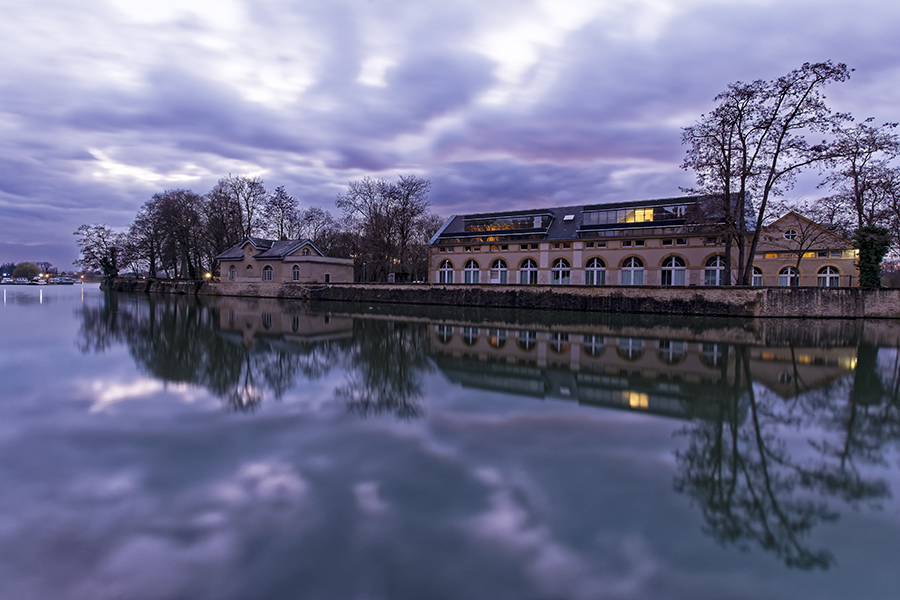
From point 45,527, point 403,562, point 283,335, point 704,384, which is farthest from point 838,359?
point 283,335

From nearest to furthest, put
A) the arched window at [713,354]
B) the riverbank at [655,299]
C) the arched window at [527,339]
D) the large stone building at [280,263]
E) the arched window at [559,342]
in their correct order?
the arched window at [713,354] → the arched window at [559,342] → the arched window at [527,339] → the riverbank at [655,299] → the large stone building at [280,263]

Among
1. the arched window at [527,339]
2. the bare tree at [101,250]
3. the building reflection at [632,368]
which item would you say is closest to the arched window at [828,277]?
the building reflection at [632,368]

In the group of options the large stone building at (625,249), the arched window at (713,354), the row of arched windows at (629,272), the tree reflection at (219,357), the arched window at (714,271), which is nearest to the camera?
the tree reflection at (219,357)

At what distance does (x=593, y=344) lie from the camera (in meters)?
15.2

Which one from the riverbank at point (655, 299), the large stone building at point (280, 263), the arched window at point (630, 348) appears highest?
the large stone building at point (280, 263)

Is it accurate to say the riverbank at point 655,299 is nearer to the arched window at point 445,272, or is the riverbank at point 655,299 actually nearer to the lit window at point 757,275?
the arched window at point 445,272

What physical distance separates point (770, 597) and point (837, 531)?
143 cm

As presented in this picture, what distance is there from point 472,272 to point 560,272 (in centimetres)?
871

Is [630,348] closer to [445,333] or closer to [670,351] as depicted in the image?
[670,351]

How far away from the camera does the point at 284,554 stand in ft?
11.4

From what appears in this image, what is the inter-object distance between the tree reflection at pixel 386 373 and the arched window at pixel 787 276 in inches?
1259

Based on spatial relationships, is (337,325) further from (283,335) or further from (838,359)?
(838,359)

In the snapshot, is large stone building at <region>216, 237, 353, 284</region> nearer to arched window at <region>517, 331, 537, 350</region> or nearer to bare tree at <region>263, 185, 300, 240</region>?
bare tree at <region>263, 185, 300, 240</region>

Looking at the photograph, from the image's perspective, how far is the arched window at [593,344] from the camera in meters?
13.5
